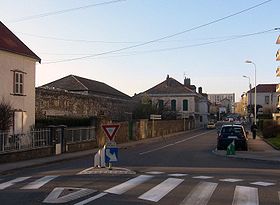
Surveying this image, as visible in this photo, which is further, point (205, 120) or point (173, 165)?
point (205, 120)

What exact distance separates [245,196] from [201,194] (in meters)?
1.05

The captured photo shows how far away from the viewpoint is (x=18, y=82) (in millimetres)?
33375

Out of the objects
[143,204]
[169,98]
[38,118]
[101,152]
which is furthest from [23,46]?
[169,98]

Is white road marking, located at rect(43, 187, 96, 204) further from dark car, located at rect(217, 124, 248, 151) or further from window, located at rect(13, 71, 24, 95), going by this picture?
window, located at rect(13, 71, 24, 95)

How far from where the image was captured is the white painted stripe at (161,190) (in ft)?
38.4

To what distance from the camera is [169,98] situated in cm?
10244

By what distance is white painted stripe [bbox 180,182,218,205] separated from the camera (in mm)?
11008

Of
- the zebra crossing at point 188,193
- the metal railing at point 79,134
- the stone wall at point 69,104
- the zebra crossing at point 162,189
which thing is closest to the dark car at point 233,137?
the metal railing at point 79,134

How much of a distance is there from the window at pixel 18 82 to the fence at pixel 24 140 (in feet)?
20.4

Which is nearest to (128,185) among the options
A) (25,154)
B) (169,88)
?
(25,154)

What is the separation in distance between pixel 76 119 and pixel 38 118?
286 cm

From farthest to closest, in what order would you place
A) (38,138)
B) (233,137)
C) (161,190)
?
(233,137) < (38,138) < (161,190)

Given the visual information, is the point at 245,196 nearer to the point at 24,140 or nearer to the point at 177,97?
the point at 24,140

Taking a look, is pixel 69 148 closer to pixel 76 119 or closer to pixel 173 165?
pixel 76 119
